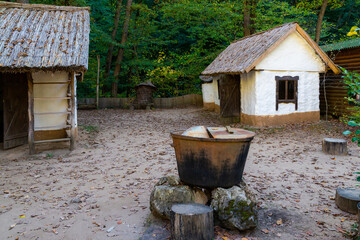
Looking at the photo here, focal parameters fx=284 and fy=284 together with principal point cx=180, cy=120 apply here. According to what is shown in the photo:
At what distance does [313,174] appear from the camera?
6352mm

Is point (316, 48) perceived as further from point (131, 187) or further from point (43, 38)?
point (43, 38)

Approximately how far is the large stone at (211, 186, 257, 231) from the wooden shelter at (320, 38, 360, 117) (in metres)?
10.6

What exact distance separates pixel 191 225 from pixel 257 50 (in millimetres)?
9842

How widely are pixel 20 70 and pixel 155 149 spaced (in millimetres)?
4324

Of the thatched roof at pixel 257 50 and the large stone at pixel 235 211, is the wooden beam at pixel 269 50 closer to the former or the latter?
the thatched roof at pixel 257 50

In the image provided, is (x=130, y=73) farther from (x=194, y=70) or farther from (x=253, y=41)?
(x=253, y=41)

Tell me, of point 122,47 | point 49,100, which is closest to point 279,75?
point 49,100

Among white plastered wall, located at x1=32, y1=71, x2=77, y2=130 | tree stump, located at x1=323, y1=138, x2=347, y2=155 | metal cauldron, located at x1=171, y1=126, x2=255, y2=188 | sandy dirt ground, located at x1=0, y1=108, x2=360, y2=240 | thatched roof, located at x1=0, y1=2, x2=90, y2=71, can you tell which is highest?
thatched roof, located at x1=0, y1=2, x2=90, y2=71

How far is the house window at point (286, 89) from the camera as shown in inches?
479

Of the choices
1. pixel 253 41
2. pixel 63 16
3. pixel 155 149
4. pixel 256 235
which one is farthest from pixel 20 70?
pixel 253 41

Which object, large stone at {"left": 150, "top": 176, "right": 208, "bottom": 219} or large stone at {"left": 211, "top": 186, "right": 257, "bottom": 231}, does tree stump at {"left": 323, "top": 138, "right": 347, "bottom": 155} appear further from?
large stone at {"left": 150, "top": 176, "right": 208, "bottom": 219}

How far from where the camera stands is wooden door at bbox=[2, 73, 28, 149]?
28.9 feet

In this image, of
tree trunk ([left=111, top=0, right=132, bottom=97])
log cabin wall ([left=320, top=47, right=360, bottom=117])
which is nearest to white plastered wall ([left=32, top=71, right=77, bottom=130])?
log cabin wall ([left=320, top=47, right=360, bottom=117])

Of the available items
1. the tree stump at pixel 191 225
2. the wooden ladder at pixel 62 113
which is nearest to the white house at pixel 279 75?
the wooden ladder at pixel 62 113
